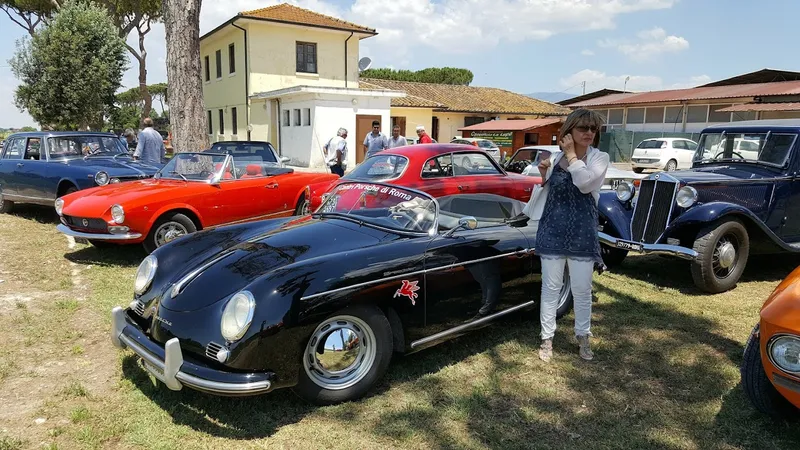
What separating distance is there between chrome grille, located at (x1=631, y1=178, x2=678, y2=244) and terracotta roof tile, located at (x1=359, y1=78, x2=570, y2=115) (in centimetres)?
2517

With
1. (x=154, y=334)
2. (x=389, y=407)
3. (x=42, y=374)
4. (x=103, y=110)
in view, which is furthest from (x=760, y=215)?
(x=103, y=110)

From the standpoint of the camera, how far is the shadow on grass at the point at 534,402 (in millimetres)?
3150

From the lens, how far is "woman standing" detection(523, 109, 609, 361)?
3789mm

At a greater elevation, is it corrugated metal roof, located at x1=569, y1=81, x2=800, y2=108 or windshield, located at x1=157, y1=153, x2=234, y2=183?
corrugated metal roof, located at x1=569, y1=81, x2=800, y2=108

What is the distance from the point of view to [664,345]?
15.0ft

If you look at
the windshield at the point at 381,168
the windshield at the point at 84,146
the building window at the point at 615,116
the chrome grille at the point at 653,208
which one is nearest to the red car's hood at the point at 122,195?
the windshield at the point at 381,168

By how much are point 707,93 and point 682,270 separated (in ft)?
91.6

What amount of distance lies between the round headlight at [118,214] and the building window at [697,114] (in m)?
32.7

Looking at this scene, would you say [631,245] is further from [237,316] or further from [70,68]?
[70,68]

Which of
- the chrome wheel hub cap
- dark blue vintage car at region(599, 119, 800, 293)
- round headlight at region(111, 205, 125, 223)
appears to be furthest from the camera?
round headlight at region(111, 205, 125, 223)

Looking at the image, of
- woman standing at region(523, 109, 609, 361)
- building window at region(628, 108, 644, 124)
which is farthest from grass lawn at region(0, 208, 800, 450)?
building window at region(628, 108, 644, 124)

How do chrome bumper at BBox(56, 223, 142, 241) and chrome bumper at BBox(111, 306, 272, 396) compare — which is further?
chrome bumper at BBox(56, 223, 142, 241)

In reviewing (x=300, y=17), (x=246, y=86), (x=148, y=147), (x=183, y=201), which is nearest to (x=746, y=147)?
(x=183, y=201)

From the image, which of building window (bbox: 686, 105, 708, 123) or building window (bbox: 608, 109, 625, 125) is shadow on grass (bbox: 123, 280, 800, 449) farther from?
building window (bbox: 608, 109, 625, 125)
